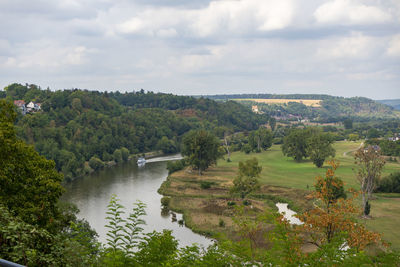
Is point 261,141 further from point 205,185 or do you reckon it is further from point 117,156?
point 205,185

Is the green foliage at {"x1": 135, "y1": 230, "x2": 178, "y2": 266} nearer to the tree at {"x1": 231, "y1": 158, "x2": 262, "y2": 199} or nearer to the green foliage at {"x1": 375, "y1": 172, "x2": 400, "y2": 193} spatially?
the tree at {"x1": 231, "y1": 158, "x2": 262, "y2": 199}

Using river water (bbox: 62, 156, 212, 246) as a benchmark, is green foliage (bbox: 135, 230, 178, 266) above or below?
above

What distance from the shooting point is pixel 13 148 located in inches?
915

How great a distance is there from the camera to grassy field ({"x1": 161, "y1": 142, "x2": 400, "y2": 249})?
50531 millimetres

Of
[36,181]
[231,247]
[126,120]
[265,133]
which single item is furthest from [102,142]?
[231,247]

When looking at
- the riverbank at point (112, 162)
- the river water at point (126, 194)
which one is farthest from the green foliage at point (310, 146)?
the riverbank at point (112, 162)

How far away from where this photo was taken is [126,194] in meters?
69.4

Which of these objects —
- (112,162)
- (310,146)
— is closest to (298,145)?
(310,146)

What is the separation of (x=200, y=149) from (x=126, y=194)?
2315 centimetres

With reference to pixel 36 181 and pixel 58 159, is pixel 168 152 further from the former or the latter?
pixel 36 181

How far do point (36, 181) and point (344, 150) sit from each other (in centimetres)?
12257

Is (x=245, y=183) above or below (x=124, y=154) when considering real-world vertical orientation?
above

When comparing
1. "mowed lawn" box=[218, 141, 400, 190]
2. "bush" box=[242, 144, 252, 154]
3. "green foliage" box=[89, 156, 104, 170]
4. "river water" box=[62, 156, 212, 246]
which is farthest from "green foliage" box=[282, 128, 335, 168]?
"green foliage" box=[89, 156, 104, 170]

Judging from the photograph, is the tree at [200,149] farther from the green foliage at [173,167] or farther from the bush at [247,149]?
the bush at [247,149]
